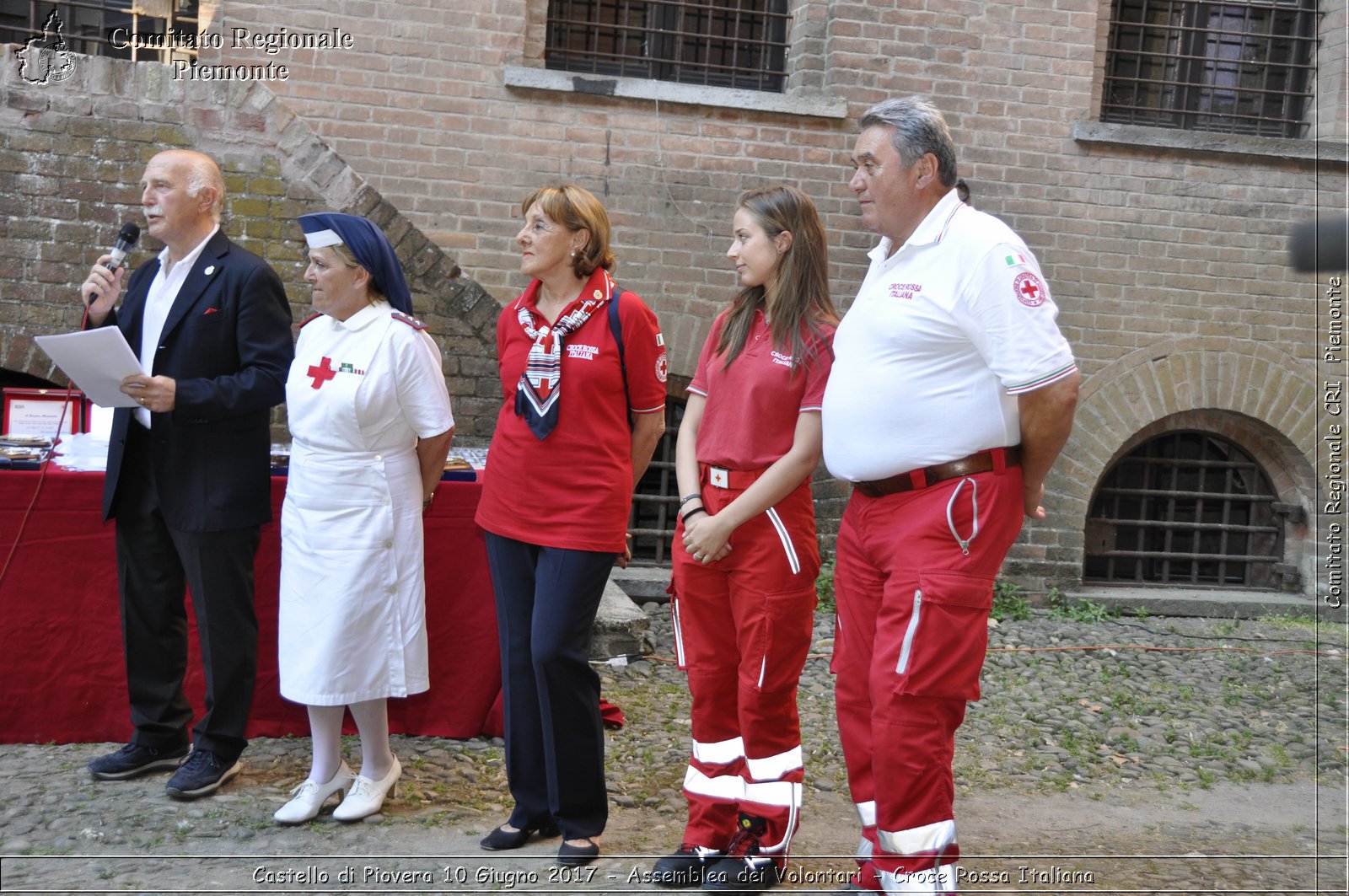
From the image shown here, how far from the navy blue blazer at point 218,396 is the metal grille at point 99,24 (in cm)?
451

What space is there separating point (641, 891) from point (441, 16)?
6.00m

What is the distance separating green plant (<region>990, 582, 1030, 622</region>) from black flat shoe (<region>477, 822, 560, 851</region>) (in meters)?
4.79

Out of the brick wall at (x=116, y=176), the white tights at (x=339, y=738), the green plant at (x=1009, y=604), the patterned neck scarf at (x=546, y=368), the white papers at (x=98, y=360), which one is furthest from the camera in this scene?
the green plant at (x=1009, y=604)

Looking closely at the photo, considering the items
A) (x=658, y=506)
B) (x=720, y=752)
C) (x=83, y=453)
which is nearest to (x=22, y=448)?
(x=83, y=453)

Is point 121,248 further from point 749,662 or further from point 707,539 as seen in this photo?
point 749,662

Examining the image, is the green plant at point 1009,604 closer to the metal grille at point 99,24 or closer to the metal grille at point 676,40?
the metal grille at point 676,40

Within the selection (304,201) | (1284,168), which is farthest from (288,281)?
(1284,168)

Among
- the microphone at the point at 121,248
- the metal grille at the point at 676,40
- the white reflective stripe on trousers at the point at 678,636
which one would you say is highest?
the metal grille at the point at 676,40

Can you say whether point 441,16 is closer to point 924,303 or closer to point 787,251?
point 787,251

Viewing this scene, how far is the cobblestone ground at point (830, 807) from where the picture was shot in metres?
3.69

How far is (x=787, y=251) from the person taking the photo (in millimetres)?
3689

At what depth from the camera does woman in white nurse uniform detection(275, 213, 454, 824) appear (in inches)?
157

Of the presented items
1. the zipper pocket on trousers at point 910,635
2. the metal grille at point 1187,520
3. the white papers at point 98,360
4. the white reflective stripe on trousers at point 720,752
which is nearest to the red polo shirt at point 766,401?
the zipper pocket on trousers at point 910,635

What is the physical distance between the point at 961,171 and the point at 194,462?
18.9 ft
